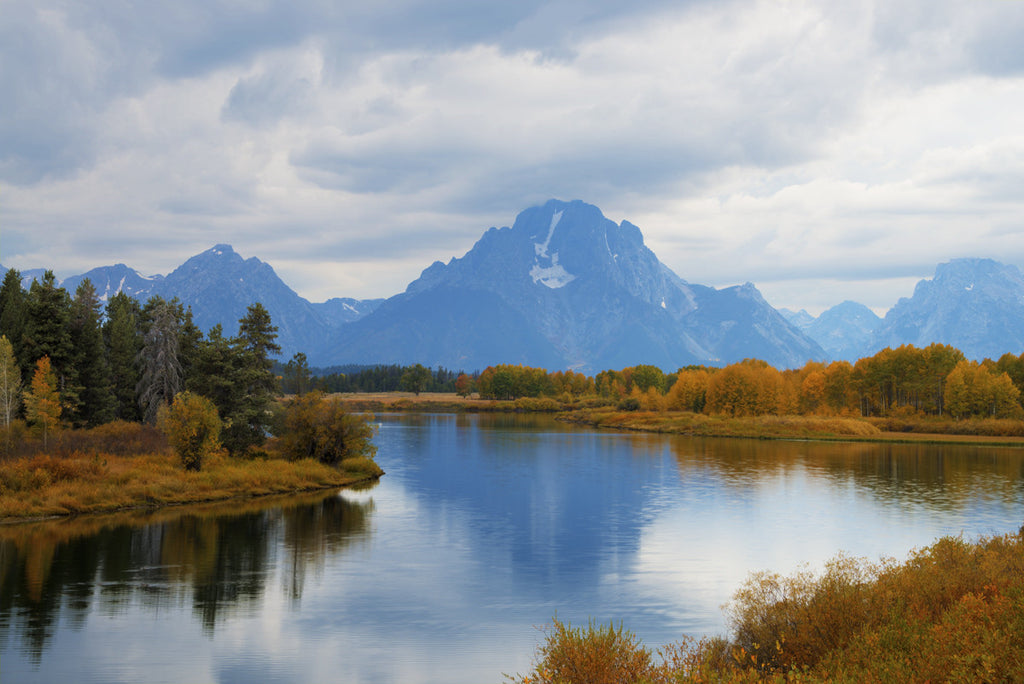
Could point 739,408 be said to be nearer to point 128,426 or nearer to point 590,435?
point 590,435

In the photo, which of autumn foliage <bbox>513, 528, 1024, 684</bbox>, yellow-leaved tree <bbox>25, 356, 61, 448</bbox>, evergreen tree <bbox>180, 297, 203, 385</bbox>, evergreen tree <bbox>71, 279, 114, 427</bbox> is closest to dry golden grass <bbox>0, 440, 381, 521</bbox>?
yellow-leaved tree <bbox>25, 356, 61, 448</bbox>

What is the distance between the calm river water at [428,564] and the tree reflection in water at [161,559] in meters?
0.14

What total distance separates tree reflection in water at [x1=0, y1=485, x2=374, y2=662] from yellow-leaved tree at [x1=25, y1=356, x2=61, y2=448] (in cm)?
1950

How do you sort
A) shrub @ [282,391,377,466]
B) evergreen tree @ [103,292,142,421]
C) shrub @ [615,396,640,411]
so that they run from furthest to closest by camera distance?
1. shrub @ [615,396,640,411]
2. evergreen tree @ [103,292,142,421]
3. shrub @ [282,391,377,466]

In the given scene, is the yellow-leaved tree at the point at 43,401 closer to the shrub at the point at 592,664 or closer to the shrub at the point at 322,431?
the shrub at the point at 322,431

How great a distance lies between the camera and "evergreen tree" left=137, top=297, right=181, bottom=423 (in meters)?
71.2

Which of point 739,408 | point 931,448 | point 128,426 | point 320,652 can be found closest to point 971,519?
point 320,652

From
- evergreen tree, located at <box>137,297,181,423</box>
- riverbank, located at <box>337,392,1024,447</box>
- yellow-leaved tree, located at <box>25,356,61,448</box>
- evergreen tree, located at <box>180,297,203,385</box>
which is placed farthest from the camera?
riverbank, located at <box>337,392,1024,447</box>

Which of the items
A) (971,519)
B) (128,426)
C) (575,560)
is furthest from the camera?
(128,426)

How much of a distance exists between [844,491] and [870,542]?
20.7m

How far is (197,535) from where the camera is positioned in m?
39.8

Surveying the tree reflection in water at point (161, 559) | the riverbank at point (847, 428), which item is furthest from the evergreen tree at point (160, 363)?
the tree reflection in water at point (161, 559)

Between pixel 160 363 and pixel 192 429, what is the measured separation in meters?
23.5

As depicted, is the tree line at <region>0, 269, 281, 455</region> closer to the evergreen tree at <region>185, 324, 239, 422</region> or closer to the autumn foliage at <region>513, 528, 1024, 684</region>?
the evergreen tree at <region>185, 324, 239, 422</region>
